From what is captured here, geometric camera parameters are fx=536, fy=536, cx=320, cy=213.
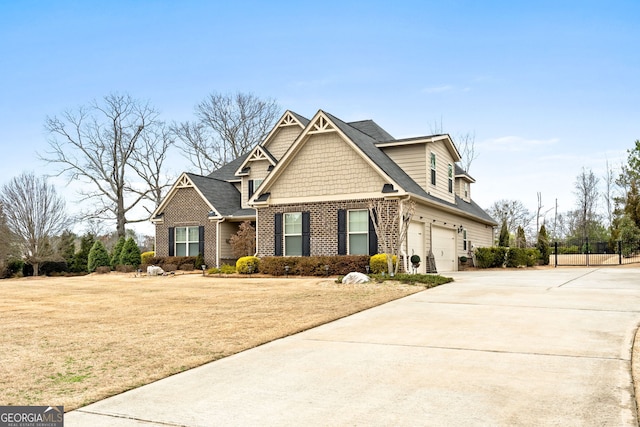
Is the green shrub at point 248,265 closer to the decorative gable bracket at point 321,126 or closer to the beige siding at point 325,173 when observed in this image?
the beige siding at point 325,173

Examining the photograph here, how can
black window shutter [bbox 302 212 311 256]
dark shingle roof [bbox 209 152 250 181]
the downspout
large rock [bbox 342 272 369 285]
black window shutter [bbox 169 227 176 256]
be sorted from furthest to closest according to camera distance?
dark shingle roof [bbox 209 152 250 181], black window shutter [bbox 169 227 176 256], the downspout, black window shutter [bbox 302 212 311 256], large rock [bbox 342 272 369 285]

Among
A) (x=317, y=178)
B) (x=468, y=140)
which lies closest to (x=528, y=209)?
(x=468, y=140)

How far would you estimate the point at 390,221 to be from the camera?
2002cm

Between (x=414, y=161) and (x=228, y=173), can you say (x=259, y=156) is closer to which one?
(x=228, y=173)

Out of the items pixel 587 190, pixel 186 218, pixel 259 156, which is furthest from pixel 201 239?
pixel 587 190

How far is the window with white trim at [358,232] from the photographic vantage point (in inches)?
813

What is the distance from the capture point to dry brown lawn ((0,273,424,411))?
5.95 meters

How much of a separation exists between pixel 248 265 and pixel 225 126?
26.8 m

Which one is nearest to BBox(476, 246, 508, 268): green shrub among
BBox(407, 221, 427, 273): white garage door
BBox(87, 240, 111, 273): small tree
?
BBox(407, 221, 427, 273): white garage door

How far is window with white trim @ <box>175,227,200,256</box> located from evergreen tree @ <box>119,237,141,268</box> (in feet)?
9.85

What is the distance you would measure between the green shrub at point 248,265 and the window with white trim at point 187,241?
20.3 ft

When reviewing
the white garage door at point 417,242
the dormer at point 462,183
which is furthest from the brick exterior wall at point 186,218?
the dormer at point 462,183

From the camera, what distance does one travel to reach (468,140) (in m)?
45.9

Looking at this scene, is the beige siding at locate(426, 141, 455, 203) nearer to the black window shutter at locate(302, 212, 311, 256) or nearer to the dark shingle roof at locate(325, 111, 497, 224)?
the dark shingle roof at locate(325, 111, 497, 224)
